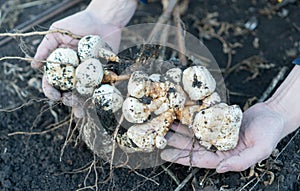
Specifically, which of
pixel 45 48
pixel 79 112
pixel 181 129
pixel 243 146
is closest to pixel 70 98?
pixel 79 112

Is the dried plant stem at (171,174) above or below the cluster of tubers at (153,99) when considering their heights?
below

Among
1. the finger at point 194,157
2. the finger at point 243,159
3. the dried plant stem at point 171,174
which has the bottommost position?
the dried plant stem at point 171,174

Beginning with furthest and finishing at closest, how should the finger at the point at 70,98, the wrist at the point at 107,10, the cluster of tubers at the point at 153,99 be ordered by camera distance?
the wrist at the point at 107,10 → the finger at the point at 70,98 → the cluster of tubers at the point at 153,99

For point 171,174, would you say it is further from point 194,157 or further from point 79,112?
point 79,112

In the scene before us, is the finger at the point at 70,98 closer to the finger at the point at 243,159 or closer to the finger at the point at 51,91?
the finger at the point at 51,91

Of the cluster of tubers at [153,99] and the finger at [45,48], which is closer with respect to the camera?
the cluster of tubers at [153,99]

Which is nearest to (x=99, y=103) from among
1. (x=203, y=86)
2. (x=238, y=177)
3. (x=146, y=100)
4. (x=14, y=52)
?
(x=146, y=100)

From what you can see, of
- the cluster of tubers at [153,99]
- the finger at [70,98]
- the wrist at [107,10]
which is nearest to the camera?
the cluster of tubers at [153,99]

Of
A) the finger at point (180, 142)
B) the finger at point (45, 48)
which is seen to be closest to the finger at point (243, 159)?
the finger at point (180, 142)

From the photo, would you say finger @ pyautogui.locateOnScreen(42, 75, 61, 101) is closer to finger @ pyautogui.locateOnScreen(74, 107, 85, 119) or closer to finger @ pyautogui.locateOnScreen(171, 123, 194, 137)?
finger @ pyautogui.locateOnScreen(74, 107, 85, 119)

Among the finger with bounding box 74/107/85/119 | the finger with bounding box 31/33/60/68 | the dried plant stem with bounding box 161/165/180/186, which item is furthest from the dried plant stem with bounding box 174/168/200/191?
the finger with bounding box 31/33/60/68
